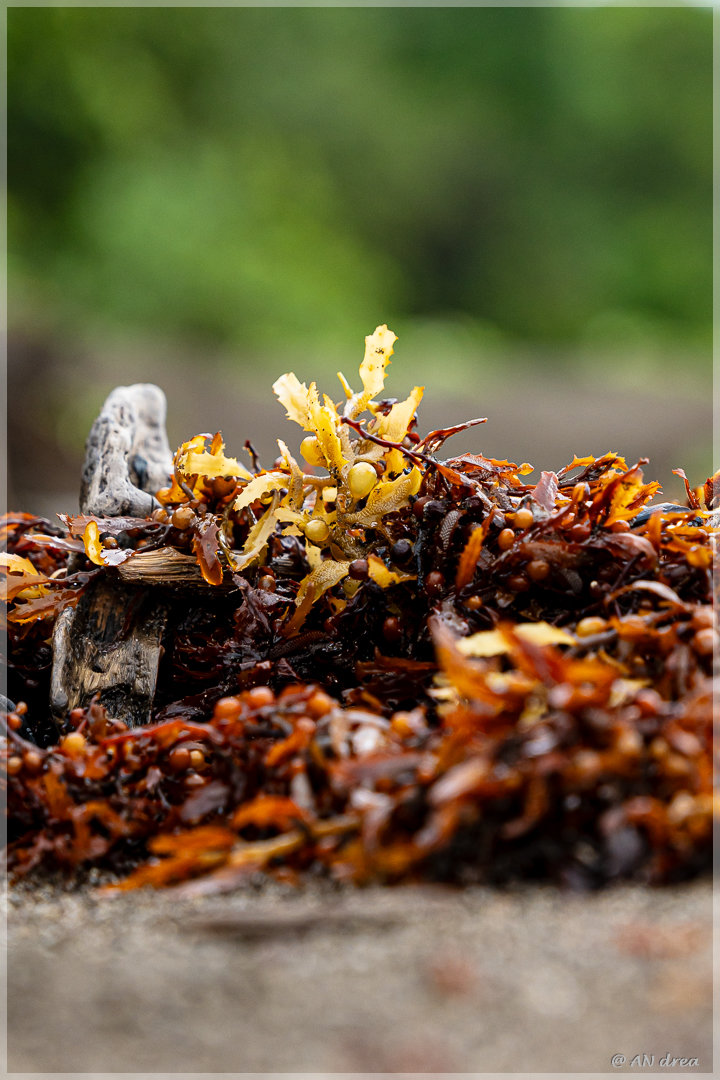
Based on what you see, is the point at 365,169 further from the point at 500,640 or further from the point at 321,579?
the point at 500,640

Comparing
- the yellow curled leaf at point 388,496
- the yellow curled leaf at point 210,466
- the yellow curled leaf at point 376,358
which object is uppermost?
the yellow curled leaf at point 376,358

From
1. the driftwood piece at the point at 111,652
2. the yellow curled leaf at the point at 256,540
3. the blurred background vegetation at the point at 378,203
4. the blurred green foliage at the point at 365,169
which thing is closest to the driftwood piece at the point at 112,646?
the driftwood piece at the point at 111,652

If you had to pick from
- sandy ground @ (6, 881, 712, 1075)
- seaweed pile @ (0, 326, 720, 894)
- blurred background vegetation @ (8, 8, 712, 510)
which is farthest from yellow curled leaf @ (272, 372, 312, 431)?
blurred background vegetation @ (8, 8, 712, 510)

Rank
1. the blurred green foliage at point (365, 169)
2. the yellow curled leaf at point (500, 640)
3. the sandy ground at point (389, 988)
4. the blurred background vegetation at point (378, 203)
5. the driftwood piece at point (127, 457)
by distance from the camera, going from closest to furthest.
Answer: the sandy ground at point (389, 988), the yellow curled leaf at point (500, 640), the driftwood piece at point (127, 457), the blurred background vegetation at point (378, 203), the blurred green foliage at point (365, 169)

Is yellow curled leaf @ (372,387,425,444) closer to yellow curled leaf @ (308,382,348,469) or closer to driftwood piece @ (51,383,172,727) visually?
yellow curled leaf @ (308,382,348,469)

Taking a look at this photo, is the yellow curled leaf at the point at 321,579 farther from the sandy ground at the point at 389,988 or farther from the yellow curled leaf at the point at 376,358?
the sandy ground at the point at 389,988

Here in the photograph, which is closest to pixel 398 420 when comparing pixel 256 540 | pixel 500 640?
pixel 256 540
